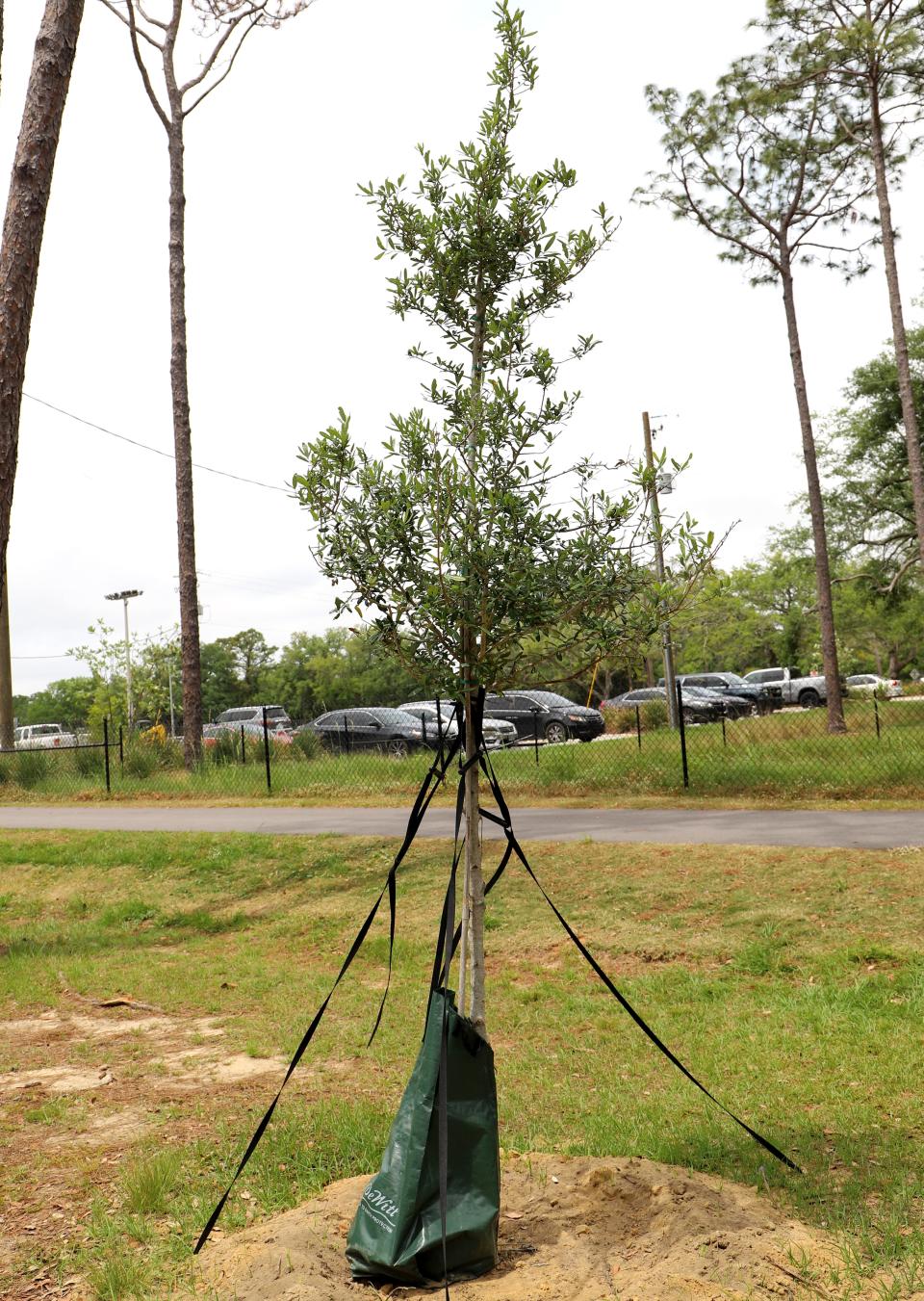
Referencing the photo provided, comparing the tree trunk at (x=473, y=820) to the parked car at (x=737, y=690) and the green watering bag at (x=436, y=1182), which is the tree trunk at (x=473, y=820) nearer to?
the green watering bag at (x=436, y=1182)

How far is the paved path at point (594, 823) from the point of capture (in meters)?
10.2

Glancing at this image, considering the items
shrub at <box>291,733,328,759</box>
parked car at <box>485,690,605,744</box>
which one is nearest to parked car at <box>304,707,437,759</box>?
shrub at <box>291,733,328,759</box>

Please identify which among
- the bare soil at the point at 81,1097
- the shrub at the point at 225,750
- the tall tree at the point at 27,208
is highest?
the tall tree at the point at 27,208

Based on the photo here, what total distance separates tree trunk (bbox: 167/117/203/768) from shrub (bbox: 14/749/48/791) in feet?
13.7

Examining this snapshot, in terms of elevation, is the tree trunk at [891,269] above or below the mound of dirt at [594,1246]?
above

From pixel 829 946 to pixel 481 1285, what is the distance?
4.39m

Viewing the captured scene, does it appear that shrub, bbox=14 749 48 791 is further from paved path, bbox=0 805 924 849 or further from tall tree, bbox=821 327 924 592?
tall tree, bbox=821 327 924 592

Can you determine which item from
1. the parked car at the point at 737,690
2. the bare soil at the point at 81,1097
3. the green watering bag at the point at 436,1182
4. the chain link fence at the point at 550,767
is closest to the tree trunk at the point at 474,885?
the green watering bag at the point at 436,1182

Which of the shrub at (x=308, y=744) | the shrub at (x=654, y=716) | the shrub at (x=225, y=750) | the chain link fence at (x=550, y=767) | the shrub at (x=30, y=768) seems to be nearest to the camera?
the chain link fence at (x=550, y=767)

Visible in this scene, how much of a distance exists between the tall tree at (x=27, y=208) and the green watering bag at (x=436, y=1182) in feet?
15.4

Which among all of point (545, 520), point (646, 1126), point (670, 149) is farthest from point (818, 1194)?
point (670, 149)

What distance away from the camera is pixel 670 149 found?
22.2 meters

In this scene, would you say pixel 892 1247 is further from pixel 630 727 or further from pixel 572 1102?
pixel 630 727

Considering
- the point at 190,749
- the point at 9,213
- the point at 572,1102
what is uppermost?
the point at 9,213
